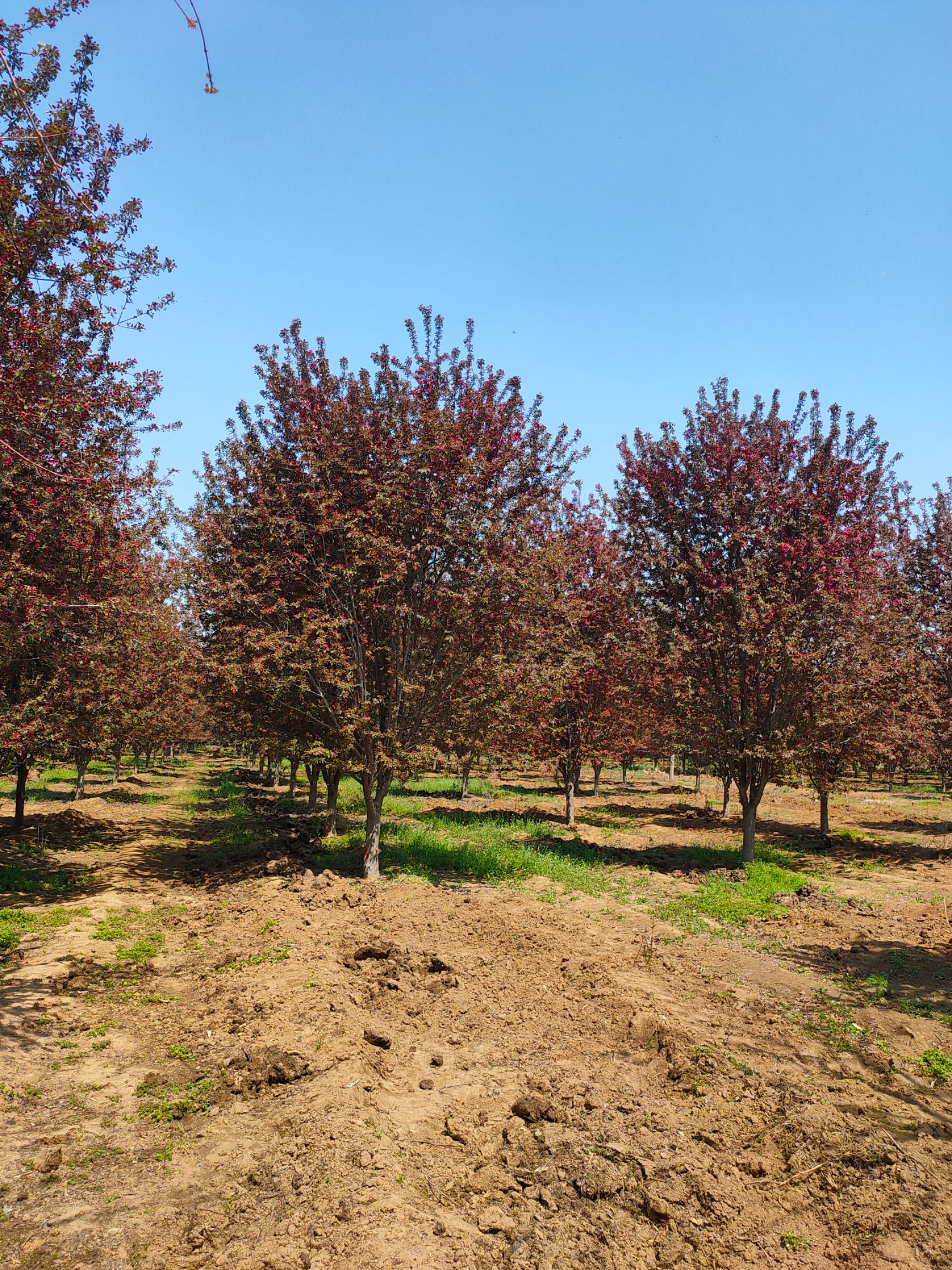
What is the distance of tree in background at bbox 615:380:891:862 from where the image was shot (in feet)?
43.3

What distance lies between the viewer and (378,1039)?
19.2ft

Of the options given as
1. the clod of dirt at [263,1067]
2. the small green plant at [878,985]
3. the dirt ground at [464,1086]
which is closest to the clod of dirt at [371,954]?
the dirt ground at [464,1086]

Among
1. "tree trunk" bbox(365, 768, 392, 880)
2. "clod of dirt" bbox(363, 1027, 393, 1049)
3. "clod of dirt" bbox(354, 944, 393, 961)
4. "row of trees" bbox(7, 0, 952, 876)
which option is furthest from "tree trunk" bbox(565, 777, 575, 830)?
"clod of dirt" bbox(363, 1027, 393, 1049)

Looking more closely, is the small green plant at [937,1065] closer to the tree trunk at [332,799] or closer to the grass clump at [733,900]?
the grass clump at [733,900]

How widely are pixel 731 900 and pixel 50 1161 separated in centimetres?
990

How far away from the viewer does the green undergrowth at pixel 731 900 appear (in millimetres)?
10227

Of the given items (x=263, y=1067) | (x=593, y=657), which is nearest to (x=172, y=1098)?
(x=263, y=1067)

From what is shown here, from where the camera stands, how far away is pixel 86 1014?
647 centimetres

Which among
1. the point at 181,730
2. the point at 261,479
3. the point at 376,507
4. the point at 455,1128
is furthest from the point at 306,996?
the point at 181,730

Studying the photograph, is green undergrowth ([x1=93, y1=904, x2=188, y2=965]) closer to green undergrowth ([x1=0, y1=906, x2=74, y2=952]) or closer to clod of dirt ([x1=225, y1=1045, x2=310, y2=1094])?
green undergrowth ([x1=0, y1=906, x2=74, y2=952])

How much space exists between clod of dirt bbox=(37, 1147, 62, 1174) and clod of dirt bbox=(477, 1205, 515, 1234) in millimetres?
2570

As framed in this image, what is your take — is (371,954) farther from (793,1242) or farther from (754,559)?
(754,559)

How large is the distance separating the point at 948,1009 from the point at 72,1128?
7.93 m

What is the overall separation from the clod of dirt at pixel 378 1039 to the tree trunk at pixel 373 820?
18.8ft
